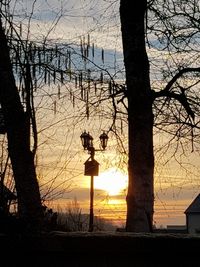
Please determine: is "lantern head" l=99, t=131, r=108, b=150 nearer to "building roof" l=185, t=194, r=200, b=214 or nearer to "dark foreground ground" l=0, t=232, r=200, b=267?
"dark foreground ground" l=0, t=232, r=200, b=267

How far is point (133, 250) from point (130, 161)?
4707 mm

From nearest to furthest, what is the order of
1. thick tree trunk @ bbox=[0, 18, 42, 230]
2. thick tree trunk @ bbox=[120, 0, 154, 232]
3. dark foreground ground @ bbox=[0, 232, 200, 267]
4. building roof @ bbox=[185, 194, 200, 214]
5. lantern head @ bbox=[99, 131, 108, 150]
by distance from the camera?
dark foreground ground @ bbox=[0, 232, 200, 267] < thick tree trunk @ bbox=[0, 18, 42, 230] < thick tree trunk @ bbox=[120, 0, 154, 232] < lantern head @ bbox=[99, 131, 108, 150] < building roof @ bbox=[185, 194, 200, 214]

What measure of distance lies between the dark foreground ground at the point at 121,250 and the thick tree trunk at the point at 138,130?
426cm

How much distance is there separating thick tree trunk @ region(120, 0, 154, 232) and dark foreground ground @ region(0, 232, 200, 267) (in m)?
4.26

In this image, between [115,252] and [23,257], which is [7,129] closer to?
[23,257]

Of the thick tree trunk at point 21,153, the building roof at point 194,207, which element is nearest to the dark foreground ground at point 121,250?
the thick tree trunk at point 21,153

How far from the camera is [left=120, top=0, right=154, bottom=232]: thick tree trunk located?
836cm

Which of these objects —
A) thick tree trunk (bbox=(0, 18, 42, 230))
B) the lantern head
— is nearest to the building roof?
the lantern head

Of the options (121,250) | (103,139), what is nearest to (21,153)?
(121,250)

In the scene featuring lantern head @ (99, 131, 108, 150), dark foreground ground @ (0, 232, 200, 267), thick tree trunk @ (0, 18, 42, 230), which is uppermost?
lantern head @ (99, 131, 108, 150)

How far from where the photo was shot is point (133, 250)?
3812 mm

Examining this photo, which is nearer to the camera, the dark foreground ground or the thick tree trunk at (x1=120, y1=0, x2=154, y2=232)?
the dark foreground ground

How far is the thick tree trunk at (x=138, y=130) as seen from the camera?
27.4ft

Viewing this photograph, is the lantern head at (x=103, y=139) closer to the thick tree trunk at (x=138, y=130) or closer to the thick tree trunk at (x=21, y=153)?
the thick tree trunk at (x=138, y=130)
